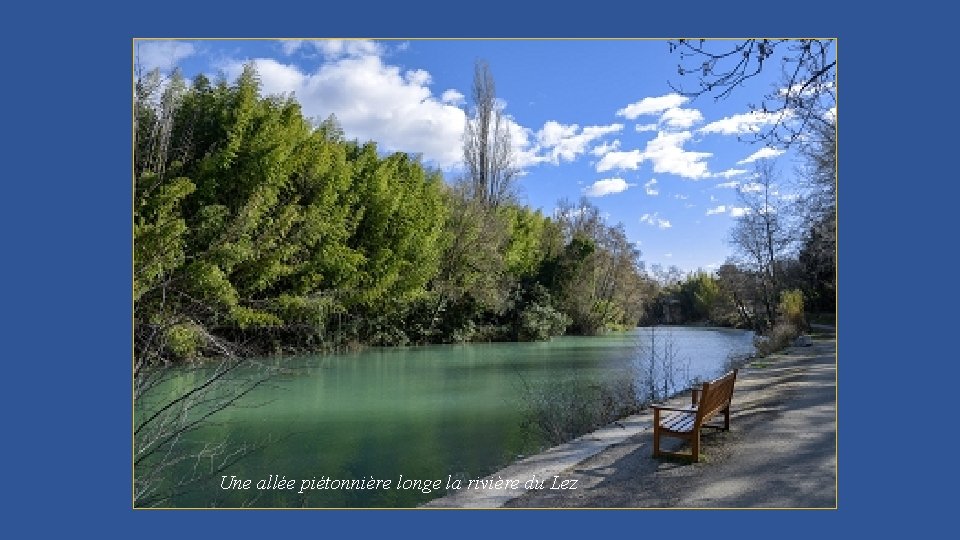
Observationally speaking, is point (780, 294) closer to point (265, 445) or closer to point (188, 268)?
point (265, 445)

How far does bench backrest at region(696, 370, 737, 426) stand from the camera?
467 cm

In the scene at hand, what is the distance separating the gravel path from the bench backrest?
29 cm

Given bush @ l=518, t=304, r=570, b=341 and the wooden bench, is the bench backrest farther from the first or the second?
bush @ l=518, t=304, r=570, b=341

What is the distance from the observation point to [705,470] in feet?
15.1

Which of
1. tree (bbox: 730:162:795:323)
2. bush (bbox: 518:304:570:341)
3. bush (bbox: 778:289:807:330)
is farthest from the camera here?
bush (bbox: 518:304:570:341)

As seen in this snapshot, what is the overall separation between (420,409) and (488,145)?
10.7 ft

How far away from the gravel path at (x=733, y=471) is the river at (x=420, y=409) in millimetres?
1056

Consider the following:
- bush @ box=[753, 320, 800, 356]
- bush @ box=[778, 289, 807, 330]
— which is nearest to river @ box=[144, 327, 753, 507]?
bush @ box=[753, 320, 800, 356]

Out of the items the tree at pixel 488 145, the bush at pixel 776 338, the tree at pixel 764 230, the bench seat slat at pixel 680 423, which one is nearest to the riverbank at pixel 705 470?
the bench seat slat at pixel 680 423

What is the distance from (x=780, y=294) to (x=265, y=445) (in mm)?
6402

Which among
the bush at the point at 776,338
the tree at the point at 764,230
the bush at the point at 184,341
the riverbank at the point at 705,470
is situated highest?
the tree at the point at 764,230

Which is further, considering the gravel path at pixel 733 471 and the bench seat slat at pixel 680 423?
the bench seat slat at pixel 680 423

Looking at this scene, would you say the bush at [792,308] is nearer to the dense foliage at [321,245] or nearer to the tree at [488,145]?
the dense foliage at [321,245]

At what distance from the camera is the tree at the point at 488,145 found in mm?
5820
